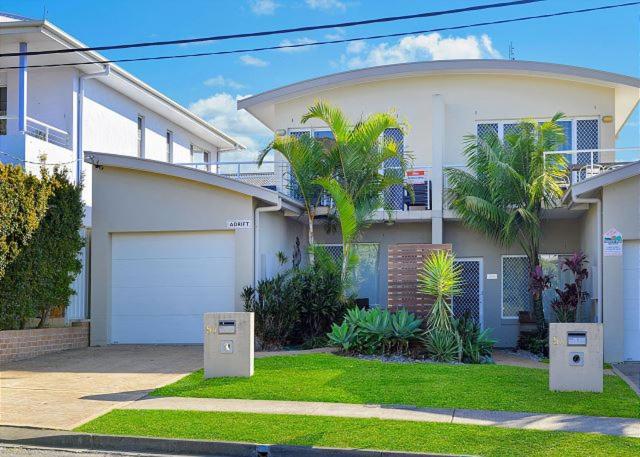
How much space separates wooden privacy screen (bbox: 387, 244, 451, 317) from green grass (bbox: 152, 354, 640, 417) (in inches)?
95.8

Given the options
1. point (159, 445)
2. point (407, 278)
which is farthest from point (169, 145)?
point (159, 445)

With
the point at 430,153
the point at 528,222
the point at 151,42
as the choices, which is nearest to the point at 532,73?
the point at 430,153

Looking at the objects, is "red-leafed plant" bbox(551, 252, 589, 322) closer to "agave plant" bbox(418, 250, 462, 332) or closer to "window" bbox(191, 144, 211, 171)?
"agave plant" bbox(418, 250, 462, 332)

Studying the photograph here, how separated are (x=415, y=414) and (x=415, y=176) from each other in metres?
10.4

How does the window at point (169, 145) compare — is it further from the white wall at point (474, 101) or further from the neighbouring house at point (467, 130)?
the white wall at point (474, 101)

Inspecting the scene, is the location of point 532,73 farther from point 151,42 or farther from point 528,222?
point 151,42

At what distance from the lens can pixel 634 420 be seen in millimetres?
8922

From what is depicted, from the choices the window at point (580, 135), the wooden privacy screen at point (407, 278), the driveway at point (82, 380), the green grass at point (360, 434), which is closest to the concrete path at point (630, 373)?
the green grass at point (360, 434)

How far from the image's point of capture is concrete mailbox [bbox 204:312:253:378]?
11594 millimetres

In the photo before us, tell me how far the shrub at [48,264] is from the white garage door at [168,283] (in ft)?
3.98

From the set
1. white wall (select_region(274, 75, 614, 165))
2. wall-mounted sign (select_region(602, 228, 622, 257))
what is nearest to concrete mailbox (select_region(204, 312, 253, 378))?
wall-mounted sign (select_region(602, 228, 622, 257))

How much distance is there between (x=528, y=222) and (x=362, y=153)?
409cm

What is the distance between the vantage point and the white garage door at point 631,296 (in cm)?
1472

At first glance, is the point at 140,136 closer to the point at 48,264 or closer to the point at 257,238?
the point at 257,238
